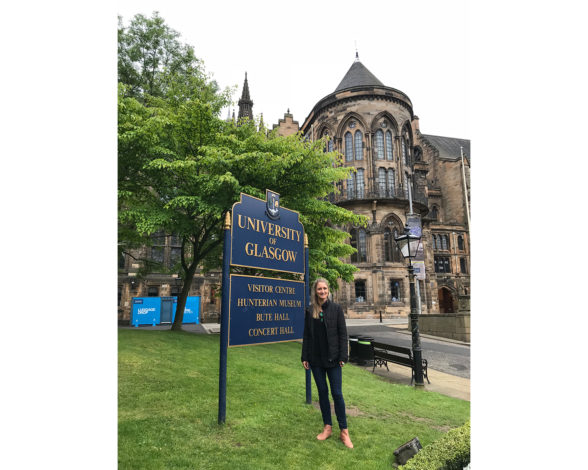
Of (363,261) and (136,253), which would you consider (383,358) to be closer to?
(363,261)

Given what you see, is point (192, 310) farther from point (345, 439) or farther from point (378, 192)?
point (345, 439)

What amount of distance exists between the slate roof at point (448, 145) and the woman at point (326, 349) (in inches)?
2060

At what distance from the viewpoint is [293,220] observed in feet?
18.2

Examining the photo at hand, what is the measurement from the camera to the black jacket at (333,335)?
3.76 m

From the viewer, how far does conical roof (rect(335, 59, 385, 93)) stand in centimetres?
3578

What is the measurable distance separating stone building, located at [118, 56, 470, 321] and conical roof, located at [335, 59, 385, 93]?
121 mm

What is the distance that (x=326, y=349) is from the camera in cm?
380

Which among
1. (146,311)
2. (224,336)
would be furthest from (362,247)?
(224,336)

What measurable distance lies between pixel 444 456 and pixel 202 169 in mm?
10620

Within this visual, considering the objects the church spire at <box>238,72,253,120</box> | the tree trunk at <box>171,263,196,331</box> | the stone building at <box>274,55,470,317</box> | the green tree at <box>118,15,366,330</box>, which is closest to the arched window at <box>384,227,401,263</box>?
the stone building at <box>274,55,470,317</box>

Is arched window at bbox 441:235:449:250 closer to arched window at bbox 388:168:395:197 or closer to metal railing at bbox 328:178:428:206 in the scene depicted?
metal railing at bbox 328:178:428:206

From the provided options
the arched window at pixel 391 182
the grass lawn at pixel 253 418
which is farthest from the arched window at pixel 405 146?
the grass lawn at pixel 253 418

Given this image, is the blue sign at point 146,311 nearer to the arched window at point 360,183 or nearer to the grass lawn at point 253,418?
the arched window at point 360,183

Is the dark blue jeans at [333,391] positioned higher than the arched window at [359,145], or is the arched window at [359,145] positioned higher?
the arched window at [359,145]
